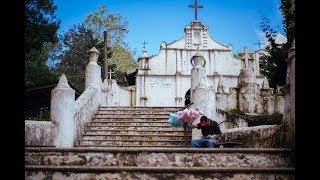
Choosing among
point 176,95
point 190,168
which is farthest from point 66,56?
point 190,168

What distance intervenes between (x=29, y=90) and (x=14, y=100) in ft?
40.7

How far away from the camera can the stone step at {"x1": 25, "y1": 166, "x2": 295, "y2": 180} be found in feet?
17.8

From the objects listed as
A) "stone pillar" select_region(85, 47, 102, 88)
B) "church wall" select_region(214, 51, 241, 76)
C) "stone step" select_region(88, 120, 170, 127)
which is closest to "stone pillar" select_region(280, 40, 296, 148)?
"stone step" select_region(88, 120, 170, 127)

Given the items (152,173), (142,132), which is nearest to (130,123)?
(142,132)

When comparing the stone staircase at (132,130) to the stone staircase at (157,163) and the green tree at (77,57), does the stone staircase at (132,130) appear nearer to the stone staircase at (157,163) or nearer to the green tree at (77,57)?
the stone staircase at (157,163)

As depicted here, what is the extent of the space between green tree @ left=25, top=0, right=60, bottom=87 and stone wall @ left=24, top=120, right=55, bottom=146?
16399 mm

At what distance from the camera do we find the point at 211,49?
102 ft

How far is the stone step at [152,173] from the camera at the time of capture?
5438mm

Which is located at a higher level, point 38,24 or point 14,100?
point 38,24

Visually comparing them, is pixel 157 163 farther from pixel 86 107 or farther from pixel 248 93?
pixel 248 93

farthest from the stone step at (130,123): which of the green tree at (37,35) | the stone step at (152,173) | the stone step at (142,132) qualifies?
the green tree at (37,35)

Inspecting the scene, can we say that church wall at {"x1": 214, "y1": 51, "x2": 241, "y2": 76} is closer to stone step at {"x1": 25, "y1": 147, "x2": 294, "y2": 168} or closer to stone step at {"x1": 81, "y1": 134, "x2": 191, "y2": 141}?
stone step at {"x1": 81, "y1": 134, "x2": 191, "y2": 141}
